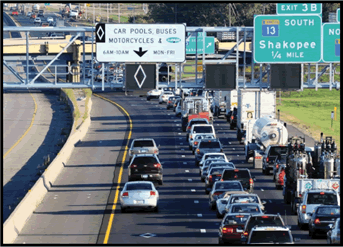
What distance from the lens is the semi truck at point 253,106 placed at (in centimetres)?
5969

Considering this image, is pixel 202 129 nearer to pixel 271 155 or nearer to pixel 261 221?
pixel 271 155

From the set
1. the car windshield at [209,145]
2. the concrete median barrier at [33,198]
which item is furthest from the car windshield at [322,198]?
the car windshield at [209,145]

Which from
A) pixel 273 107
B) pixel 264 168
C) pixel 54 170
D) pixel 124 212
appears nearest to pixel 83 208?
pixel 124 212

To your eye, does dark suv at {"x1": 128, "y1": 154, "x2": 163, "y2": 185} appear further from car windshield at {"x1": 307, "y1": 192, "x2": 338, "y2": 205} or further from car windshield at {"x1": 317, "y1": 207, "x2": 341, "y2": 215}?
car windshield at {"x1": 317, "y1": 207, "x2": 341, "y2": 215}

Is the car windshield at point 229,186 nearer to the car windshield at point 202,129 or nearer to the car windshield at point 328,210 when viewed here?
the car windshield at point 328,210

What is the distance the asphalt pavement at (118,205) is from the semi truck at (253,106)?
2.00 meters

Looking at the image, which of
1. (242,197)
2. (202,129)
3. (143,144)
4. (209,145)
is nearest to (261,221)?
(242,197)

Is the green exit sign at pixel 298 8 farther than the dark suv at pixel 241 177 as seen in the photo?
Yes

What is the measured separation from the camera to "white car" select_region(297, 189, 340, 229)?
100 ft

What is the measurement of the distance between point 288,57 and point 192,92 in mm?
64955

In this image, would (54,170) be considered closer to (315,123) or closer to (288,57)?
(288,57)

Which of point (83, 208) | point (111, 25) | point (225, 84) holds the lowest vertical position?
point (83, 208)

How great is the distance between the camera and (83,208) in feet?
123

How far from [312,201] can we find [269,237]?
8.24m
